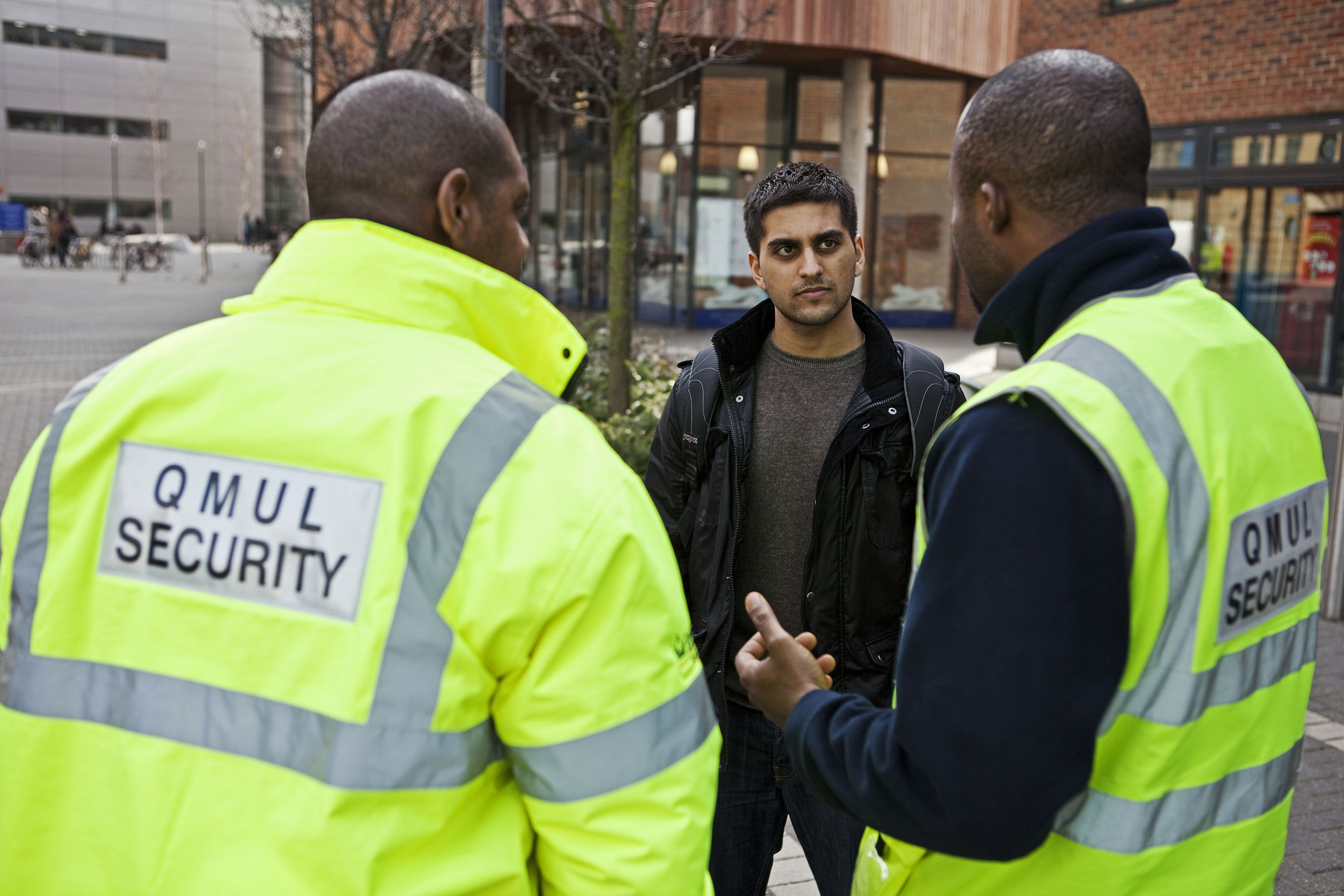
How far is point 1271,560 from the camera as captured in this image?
5.14 ft

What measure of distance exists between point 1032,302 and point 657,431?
163 cm

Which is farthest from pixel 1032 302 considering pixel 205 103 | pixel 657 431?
pixel 205 103

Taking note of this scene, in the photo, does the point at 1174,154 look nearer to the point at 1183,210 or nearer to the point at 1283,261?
the point at 1183,210

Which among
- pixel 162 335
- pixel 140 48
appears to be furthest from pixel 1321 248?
pixel 140 48

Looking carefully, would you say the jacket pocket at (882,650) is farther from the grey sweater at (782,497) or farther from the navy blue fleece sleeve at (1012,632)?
the navy blue fleece sleeve at (1012,632)

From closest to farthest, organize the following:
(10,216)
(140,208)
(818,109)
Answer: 1. (818,109)
2. (10,216)
3. (140,208)

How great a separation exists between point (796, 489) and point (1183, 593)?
1431mm

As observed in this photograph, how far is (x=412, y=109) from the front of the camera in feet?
5.16

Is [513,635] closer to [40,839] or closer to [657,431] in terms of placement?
[40,839]

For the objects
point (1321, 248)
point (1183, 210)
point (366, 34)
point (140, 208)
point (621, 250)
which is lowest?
point (621, 250)

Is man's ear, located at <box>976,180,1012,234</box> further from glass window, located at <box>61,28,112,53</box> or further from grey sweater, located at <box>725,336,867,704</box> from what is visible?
glass window, located at <box>61,28,112,53</box>

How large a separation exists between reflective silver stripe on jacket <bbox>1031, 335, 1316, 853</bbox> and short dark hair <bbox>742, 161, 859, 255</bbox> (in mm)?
1630

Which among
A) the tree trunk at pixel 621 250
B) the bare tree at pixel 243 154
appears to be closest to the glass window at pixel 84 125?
the bare tree at pixel 243 154

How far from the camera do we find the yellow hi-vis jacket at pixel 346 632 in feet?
4.43
